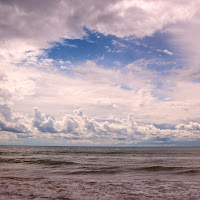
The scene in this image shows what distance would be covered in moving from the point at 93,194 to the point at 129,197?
7.96ft

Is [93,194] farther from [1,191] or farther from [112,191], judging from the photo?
[1,191]

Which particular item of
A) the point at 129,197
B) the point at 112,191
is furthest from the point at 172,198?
the point at 112,191

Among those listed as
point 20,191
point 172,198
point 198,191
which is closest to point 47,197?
point 20,191

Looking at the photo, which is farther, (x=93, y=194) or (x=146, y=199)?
(x=93, y=194)

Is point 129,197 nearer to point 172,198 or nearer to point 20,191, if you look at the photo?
point 172,198

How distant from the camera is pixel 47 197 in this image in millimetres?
11875

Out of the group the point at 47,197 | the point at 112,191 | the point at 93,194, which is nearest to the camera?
the point at 47,197

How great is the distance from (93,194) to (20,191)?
503 cm

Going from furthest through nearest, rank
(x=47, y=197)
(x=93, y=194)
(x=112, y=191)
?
(x=112, y=191)
(x=93, y=194)
(x=47, y=197)

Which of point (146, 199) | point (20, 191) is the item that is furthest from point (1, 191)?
point (146, 199)

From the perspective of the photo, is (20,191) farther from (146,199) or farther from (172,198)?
(172,198)

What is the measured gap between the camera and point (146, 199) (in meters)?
12.0

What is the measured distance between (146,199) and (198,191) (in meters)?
5.27

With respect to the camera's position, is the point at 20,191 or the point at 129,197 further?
the point at 20,191
